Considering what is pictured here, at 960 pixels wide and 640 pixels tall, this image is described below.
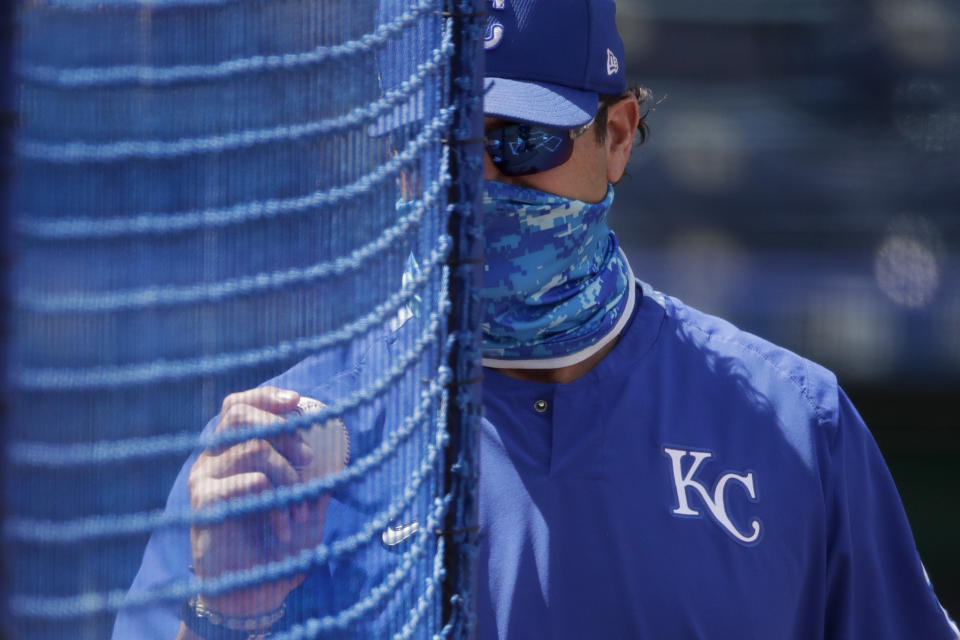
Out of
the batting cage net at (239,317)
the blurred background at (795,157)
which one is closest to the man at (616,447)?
the batting cage net at (239,317)

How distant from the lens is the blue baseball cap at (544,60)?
5.21 ft

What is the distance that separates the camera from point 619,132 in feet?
5.98

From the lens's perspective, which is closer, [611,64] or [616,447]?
[616,447]

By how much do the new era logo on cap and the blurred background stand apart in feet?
9.54

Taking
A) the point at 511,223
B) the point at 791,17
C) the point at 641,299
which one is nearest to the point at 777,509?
the point at 641,299

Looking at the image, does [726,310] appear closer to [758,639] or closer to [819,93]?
[819,93]

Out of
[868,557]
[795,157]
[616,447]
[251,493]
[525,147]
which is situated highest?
[525,147]

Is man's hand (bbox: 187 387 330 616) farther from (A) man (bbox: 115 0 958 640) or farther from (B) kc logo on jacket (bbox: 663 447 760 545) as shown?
(B) kc logo on jacket (bbox: 663 447 760 545)

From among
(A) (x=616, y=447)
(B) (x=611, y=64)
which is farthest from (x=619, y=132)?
(A) (x=616, y=447)

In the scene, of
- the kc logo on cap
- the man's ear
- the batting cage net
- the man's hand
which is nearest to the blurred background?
the man's ear

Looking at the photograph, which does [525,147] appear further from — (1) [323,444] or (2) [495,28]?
(1) [323,444]

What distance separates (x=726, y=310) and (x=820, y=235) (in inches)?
19.3

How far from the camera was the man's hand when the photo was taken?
0.85 meters

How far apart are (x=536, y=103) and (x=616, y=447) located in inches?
19.2
